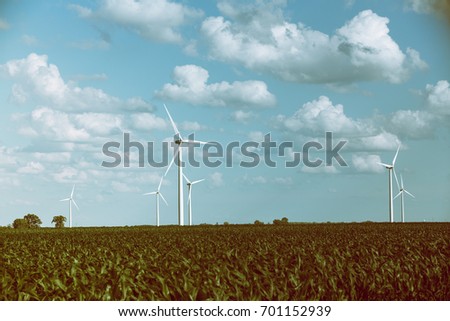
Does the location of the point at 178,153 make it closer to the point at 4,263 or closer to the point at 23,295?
the point at 4,263

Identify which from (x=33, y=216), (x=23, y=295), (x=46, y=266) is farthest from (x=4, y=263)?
(x=33, y=216)

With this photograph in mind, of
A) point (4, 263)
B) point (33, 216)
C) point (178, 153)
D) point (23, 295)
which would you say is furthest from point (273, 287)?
point (33, 216)

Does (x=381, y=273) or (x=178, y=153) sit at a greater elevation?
(x=178, y=153)

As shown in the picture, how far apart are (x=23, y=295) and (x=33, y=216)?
154574 millimetres

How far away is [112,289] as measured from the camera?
1669cm

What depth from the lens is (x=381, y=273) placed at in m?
20.0

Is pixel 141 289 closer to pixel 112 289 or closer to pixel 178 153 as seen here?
pixel 112 289
